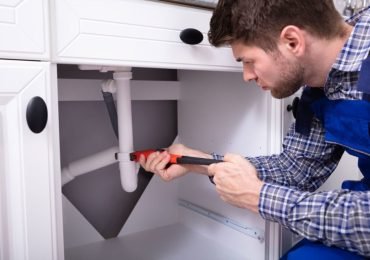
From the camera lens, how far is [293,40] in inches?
26.0

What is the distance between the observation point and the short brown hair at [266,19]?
0.65 metres

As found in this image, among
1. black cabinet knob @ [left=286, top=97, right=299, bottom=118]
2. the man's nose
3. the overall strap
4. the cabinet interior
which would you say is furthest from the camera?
the cabinet interior

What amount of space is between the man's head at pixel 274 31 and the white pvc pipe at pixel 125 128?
9.4 inches

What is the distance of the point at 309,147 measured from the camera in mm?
803

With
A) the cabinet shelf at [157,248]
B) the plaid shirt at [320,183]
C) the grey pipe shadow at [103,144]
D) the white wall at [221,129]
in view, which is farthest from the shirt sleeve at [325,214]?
the grey pipe shadow at [103,144]

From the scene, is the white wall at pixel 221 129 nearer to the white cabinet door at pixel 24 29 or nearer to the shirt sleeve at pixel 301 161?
the shirt sleeve at pixel 301 161

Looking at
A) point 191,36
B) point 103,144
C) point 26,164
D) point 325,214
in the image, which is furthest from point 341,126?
point 103,144

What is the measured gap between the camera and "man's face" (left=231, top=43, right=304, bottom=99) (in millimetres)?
682

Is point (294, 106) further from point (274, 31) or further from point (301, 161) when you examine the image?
point (274, 31)

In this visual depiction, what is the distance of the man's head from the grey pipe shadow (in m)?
0.50

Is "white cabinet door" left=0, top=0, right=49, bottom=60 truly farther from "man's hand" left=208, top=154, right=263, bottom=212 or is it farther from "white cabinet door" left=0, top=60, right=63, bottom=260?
"man's hand" left=208, top=154, right=263, bottom=212

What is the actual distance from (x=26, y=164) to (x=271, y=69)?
18.7 inches

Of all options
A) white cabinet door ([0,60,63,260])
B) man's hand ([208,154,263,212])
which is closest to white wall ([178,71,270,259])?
man's hand ([208,154,263,212])

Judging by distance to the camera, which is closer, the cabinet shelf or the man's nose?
the man's nose
